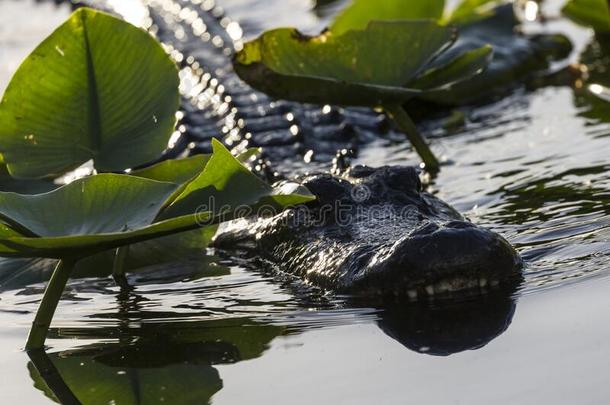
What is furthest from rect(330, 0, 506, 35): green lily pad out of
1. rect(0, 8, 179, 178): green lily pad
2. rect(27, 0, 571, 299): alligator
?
rect(0, 8, 179, 178): green lily pad

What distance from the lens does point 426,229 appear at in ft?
10.4

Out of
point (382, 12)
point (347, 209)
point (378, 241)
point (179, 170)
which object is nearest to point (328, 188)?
point (347, 209)

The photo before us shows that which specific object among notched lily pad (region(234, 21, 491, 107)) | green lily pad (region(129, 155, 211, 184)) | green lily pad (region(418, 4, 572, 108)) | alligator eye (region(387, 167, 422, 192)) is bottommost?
green lily pad (region(418, 4, 572, 108))

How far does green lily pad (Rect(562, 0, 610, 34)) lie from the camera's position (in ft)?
20.6

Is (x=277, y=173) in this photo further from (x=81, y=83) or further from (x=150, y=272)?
(x=81, y=83)

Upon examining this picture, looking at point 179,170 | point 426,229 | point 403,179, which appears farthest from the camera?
point 403,179

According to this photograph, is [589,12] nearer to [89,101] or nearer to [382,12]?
[382,12]

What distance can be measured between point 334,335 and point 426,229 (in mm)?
391

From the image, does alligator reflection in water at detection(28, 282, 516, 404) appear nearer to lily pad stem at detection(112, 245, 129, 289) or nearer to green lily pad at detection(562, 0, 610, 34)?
lily pad stem at detection(112, 245, 129, 289)

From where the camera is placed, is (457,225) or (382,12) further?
(382,12)

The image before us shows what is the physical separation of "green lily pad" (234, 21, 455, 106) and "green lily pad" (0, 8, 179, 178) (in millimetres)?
1117

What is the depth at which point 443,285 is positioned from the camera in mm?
3170

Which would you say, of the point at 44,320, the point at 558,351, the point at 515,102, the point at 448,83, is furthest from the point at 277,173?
the point at 558,351

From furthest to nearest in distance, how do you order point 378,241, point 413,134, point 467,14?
point 467,14 < point 413,134 < point 378,241
